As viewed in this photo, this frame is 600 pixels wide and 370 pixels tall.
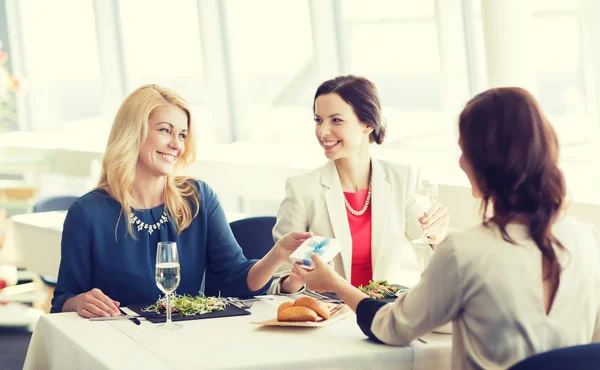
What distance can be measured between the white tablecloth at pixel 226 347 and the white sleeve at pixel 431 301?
0.11 meters

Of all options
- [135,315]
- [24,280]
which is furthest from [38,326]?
[24,280]

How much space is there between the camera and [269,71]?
6504mm

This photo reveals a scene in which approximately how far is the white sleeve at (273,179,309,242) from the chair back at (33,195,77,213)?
7.77ft

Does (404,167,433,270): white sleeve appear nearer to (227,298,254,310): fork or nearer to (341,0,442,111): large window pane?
(227,298,254,310): fork

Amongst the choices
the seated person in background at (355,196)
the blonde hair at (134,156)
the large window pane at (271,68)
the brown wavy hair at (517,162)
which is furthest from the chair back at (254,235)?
the large window pane at (271,68)

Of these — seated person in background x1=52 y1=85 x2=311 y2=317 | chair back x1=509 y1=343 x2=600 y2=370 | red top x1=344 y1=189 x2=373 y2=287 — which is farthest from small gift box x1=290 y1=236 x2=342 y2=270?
chair back x1=509 y1=343 x2=600 y2=370

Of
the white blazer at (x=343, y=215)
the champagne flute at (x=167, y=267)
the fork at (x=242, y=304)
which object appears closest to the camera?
the champagne flute at (x=167, y=267)

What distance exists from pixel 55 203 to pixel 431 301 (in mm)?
3728

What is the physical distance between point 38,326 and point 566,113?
3.13m

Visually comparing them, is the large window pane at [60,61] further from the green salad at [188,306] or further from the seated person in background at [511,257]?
the seated person in background at [511,257]

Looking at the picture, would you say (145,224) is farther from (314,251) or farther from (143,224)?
(314,251)

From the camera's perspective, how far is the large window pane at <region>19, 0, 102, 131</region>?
8164 millimetres

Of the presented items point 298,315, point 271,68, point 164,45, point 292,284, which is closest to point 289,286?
point 292,284

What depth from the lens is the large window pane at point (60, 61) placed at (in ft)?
26.8
